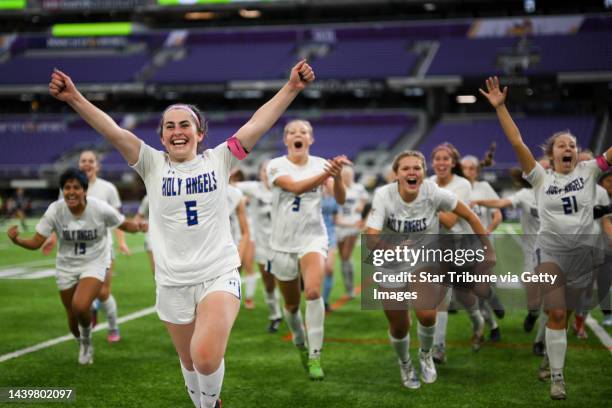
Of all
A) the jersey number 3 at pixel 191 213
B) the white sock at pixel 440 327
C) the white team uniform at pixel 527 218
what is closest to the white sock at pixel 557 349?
the white sock at pixel 440 327

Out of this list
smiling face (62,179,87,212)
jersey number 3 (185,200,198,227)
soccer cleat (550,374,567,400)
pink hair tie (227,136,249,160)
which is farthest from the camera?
smiling face (62,179,87,212)

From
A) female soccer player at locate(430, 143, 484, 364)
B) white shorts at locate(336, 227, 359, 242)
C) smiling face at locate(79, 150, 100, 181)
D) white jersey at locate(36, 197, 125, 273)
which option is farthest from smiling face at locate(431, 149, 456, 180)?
white shorts at locate(336, 227, 359, 242)

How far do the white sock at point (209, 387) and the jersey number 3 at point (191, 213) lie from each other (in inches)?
36.5

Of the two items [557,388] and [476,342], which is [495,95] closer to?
[557,388]

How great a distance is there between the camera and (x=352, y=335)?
956 cm

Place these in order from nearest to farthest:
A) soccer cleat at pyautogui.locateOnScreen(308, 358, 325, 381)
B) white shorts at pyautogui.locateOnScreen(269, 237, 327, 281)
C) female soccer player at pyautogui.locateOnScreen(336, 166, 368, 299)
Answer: soccer cleat at pyautogui.locateOnScreen(308, 358, 325, 381)
white shorts at pyautogui.locateOnScreen(269, 237, 327, 281)
female soccer player at pyautogui.locateOnScreen(336, 166, 368, 299)

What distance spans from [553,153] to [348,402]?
2.84m

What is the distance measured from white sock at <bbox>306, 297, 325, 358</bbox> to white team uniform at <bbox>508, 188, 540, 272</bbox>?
3.08 meters

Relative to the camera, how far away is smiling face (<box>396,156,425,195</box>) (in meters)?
6.62

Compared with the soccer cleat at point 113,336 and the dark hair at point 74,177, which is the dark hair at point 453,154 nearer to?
the dark hair at point 74,177

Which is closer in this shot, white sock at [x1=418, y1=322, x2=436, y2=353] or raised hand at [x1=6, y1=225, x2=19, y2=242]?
white sock at [x1=418, y1=322, x2=436, y2=353]

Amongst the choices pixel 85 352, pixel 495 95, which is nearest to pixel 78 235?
pixel 85 352

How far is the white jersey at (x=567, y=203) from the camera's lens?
6.61m

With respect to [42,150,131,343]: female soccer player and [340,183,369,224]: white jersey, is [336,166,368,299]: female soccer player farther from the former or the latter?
[42,150,131,343]: female soccer player
